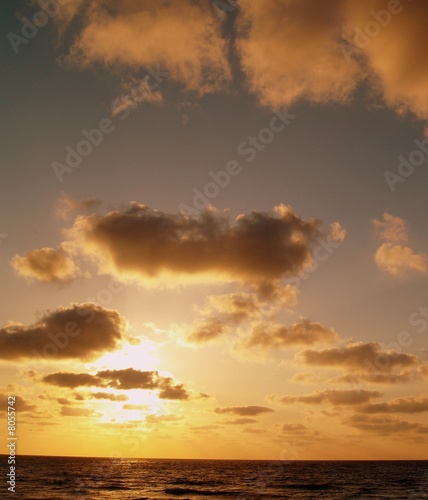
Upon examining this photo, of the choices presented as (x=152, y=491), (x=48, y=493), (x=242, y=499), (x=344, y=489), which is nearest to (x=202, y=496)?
(x=242, y=499)

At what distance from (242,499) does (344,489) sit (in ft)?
95.8

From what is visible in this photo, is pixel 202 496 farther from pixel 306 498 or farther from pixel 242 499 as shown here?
pixel 306 498

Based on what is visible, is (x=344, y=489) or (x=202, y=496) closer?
(x=202, y=496)

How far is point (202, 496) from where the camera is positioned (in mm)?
76000

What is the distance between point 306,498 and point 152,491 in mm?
29617

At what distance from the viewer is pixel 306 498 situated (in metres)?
73.2

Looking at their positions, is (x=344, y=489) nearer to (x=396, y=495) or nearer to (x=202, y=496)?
(x=396, y=495)

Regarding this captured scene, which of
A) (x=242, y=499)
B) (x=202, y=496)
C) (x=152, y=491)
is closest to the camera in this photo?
(x=242, y=499)

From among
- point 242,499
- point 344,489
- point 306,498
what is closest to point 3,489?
point 242,499

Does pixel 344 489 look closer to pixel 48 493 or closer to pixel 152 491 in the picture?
pixel 152 491

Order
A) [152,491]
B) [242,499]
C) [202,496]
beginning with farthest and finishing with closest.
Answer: [152,491] → [202,496] → [242,499]

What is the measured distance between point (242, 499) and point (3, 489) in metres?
41.0

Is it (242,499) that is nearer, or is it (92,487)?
(242,499)

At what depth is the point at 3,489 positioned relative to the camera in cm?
7769
